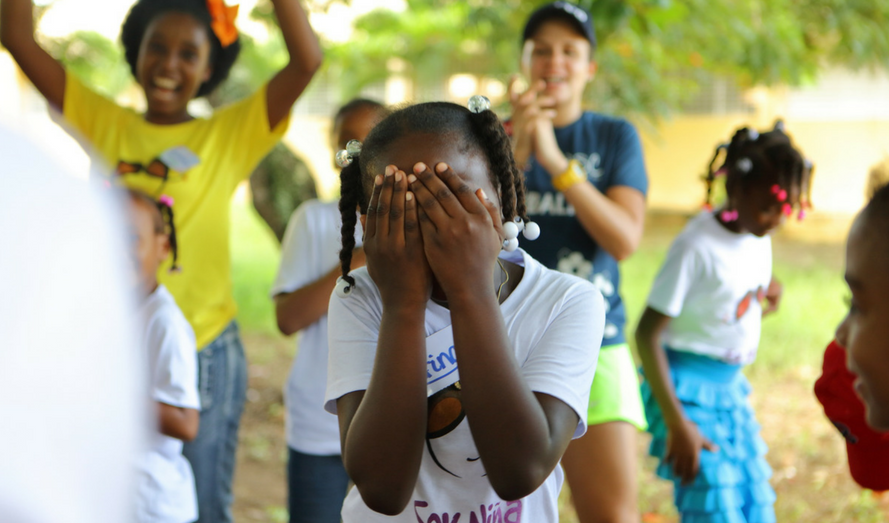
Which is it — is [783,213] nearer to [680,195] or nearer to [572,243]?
[572,243]

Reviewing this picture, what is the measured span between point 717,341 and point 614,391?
0.67 meters

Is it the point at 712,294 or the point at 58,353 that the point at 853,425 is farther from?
the point at 58,353

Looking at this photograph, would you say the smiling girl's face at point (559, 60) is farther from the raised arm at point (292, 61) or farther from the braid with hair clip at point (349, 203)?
the braid with hair clip at point (349, 203)

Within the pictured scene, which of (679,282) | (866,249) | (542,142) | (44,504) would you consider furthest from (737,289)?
(44,504)

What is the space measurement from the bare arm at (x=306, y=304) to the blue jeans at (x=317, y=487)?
1.28 feet

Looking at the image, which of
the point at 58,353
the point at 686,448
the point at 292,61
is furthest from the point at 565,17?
the point at 58,353

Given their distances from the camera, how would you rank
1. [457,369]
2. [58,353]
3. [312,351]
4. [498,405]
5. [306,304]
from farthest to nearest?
[312,351] → [306,304] → [457,369] → [498,405] → [58,353]

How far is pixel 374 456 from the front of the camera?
127 cm

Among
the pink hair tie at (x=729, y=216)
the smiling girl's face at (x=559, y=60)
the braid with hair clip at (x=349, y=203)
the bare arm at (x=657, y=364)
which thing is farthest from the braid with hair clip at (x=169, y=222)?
the pink hair tie at (x=729, y=216)

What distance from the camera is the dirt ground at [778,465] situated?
393 cm

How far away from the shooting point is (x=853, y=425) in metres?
1.69

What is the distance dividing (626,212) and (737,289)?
2.11ft

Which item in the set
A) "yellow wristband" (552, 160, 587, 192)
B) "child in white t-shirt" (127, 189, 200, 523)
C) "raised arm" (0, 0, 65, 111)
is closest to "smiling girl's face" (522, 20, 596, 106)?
"yellow wristband" (552, 160, 587, 192)

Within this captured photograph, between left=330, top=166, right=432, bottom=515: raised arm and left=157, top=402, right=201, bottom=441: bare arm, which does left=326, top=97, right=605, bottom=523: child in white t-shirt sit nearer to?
left=330, top=166, right=432, bottom=515: raised arm
